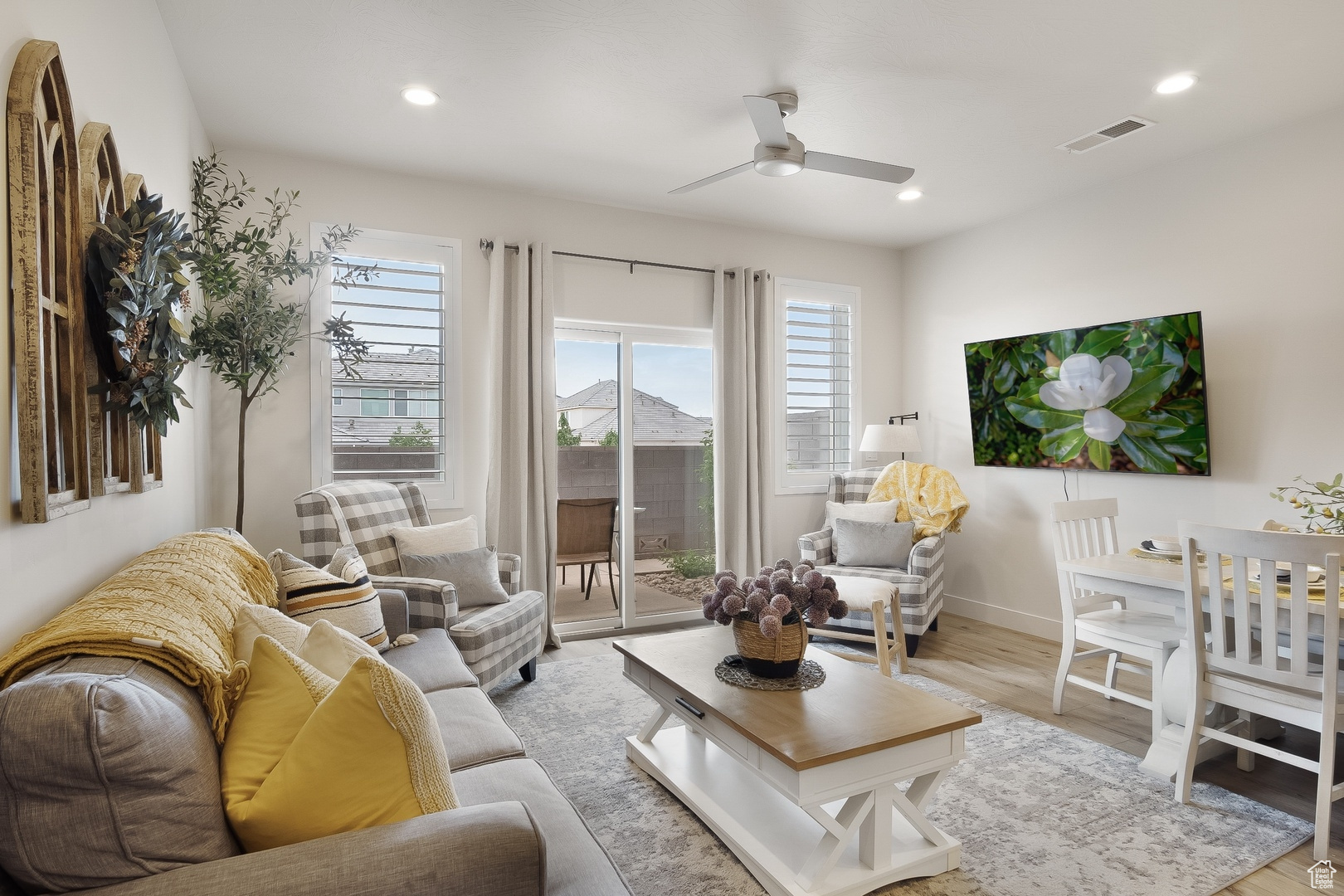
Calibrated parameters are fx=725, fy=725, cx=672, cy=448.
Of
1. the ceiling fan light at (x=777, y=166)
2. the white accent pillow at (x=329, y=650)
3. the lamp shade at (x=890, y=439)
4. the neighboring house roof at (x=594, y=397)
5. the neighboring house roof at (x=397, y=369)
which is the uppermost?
the ceiling fan light at (x=777, y=166)

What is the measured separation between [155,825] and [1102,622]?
333 centimetres

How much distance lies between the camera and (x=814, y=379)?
552 cm

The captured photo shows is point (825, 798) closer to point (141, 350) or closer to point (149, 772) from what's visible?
point (149, 772)

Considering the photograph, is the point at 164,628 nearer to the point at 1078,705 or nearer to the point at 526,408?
the point at 526,408

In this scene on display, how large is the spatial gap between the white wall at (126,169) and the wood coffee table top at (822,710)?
5.39 feet

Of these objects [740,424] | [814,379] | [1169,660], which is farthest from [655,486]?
[1169,660]

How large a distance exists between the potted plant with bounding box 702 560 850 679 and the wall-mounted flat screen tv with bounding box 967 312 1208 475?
265 centimetres

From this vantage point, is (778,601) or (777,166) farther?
(777,166)

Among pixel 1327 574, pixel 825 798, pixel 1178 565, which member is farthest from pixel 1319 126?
pixel 825 798

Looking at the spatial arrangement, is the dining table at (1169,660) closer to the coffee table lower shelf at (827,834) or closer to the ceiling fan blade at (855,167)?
the coffee table lower shelf at (827,834)

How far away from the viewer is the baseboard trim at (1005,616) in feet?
15.3

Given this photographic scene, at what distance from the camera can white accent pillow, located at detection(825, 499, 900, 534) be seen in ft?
15.7

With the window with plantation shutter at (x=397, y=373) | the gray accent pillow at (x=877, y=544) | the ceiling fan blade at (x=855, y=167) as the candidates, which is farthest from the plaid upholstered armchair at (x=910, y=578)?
the window with plantation shutter at (x=397, y=373)

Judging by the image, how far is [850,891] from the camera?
1982 mm
